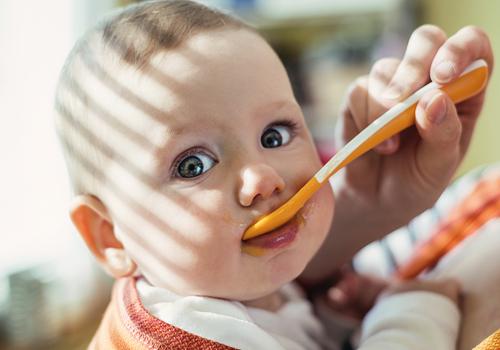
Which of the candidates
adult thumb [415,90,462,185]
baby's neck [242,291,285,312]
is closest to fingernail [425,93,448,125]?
adult thumb [415,90,462,185]

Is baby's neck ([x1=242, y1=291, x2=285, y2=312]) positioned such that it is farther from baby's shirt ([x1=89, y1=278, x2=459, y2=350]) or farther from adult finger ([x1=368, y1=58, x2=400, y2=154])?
adult finger ([x1=368, y1=58, x2=400, y2=154])

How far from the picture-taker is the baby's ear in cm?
70

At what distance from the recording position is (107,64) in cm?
65

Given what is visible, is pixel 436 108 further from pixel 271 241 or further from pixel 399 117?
pixel 271 241

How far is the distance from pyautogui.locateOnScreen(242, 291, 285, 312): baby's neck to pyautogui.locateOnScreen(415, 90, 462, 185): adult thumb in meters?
0.23

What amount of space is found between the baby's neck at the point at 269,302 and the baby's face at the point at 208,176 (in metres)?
0.09

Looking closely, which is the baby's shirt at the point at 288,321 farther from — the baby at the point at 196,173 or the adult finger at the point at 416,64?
the adult finger at the point at 416,64

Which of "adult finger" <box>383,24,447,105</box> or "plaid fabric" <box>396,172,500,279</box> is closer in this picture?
"adult finger" <box>383,24,447,105</box>

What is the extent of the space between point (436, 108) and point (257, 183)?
0.64ft

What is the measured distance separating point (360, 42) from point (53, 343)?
1.69 metres

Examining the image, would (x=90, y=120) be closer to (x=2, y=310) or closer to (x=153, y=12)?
(x=153, y=12)

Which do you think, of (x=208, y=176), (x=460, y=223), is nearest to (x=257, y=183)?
(x=208, y=176)

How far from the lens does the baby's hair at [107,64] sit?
2.10 ft

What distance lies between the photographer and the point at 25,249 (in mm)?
1728
